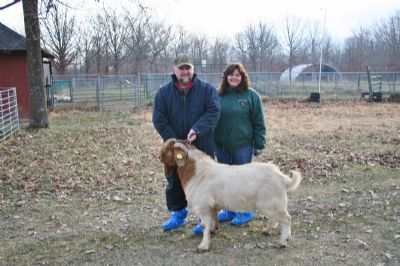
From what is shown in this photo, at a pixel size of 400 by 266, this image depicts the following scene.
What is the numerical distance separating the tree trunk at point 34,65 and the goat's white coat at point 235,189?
11712 mm

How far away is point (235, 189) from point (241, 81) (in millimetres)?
1385

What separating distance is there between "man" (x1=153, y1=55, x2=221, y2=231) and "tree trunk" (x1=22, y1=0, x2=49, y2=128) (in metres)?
11.3

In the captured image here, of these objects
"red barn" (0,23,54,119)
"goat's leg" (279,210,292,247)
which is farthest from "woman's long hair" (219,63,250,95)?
"red barn" (0,23,54,119)

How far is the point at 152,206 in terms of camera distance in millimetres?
6648

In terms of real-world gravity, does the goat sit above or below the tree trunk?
below

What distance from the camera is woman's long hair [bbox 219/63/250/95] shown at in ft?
17.5

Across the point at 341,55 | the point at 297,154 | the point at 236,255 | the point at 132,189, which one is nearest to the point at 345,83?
the point at 297,154

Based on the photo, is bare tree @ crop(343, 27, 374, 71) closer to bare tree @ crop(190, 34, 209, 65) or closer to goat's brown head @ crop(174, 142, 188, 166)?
bare tree @ crop(190, 34, 209, 65)

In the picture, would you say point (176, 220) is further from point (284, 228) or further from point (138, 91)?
point (138, 91)

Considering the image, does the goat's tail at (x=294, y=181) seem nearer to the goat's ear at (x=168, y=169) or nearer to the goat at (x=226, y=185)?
the goat at (x=226, y=185)

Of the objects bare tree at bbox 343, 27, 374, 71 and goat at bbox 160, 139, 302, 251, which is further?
bare tree at bbox 343, 27, 374, 71

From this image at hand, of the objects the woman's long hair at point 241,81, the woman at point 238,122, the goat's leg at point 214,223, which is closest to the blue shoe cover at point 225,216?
the woman at point 238,122

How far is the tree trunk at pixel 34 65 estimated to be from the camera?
49.1 ft

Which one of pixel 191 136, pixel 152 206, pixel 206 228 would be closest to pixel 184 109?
pixel 191 136
